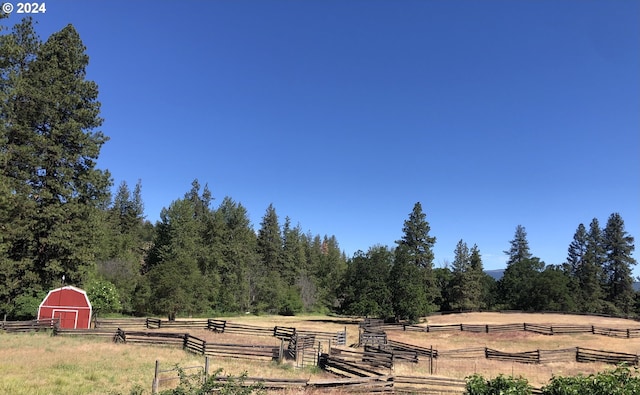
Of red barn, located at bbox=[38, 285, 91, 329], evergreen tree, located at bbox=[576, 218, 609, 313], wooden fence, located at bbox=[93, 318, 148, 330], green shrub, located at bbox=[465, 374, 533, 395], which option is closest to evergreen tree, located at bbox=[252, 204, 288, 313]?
wooden fence, located at bbox=[93, 318, 148, 330]

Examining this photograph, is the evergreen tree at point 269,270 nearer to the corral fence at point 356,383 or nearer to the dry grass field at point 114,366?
the dry grass field at point 114,366

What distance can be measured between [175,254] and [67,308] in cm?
3298

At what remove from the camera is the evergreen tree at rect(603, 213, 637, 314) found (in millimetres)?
79750

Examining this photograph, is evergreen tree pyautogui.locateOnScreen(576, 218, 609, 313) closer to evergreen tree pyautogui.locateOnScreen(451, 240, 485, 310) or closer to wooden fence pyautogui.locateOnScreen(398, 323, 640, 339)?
evergreen tree pyautogui.locateOnScreen(451, 240, 485, 310)

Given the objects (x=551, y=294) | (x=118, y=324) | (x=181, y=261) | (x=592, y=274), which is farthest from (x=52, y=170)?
(x=592, y=274)

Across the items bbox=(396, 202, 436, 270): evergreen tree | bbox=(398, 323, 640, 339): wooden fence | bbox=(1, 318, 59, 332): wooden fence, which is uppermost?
bbox=(396, 202, 436, 270): evergreen tree

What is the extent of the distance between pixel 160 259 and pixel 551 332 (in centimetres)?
6020

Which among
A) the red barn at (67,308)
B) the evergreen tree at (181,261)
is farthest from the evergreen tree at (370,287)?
the red barn at (67,308)

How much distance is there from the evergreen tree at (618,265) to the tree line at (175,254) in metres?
0.22

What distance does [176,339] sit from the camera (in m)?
28.9

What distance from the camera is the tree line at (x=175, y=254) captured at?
3497 centimetres

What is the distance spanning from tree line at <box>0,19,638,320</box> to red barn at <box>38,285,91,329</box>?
286 centimetres

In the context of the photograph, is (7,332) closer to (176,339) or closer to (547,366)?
(176,339)

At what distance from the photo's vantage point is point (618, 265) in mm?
82250
